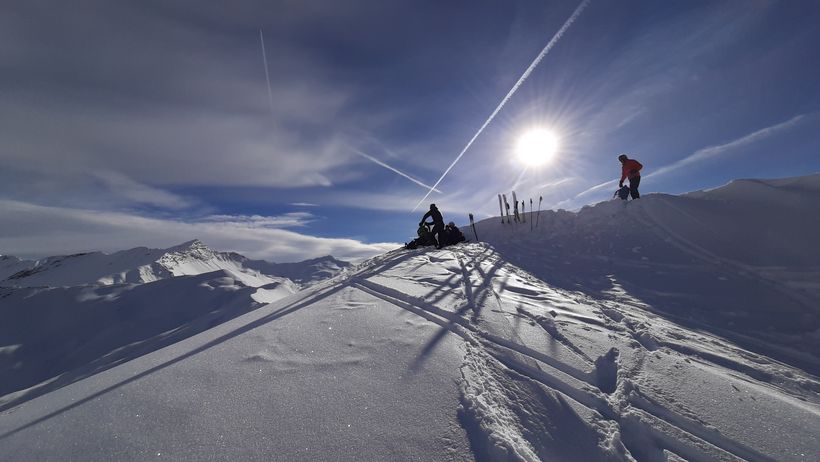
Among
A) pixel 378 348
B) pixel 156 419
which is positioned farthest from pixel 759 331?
pixel 156 419

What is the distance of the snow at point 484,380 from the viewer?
2.15m

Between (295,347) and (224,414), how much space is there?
44.5 inches

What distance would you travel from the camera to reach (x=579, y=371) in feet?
10.2

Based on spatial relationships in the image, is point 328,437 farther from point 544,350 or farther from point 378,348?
point 544,350

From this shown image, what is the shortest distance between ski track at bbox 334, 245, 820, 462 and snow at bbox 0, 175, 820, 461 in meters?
0.02

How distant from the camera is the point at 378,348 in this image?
11.3 feet

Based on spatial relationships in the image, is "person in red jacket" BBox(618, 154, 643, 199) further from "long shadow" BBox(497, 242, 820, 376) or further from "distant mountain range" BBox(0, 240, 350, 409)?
"distant mountain range" BBox(0, 240, 350, 409)

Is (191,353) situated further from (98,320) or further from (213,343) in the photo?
(98,320)

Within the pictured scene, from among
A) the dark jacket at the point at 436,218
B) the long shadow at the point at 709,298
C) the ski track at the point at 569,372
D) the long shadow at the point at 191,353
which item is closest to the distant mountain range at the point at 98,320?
the dark jacket at the point at 436,218

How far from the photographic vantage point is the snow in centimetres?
215

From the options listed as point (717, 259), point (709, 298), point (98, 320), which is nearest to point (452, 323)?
point (709, 298)

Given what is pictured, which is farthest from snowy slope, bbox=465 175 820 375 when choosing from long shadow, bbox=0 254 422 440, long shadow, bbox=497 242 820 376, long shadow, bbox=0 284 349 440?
long shadow, bbox=0 284 349 440

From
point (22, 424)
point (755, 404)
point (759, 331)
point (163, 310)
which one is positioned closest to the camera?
point (22, 424)

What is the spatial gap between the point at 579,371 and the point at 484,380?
1105 mm
